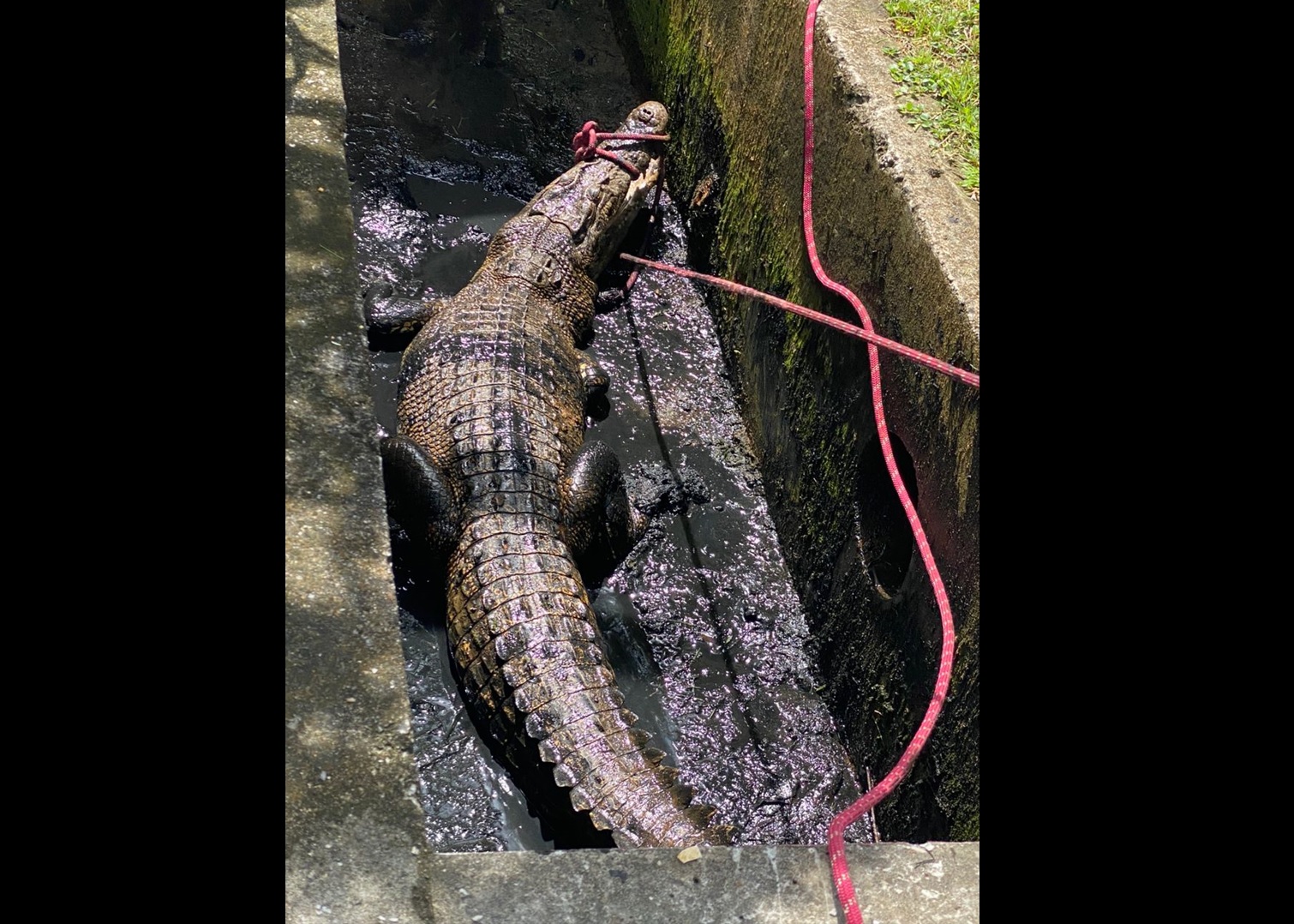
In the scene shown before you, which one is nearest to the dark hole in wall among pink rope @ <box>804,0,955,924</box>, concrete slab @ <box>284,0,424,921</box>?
pink rope @ <box>804,0,955,924</box>

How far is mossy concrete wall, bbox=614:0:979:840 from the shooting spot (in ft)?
10.8

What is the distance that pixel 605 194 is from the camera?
548 cm

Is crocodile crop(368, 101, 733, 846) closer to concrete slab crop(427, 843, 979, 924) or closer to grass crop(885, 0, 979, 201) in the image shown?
concrete slab crop(427, 843, 979, 924)

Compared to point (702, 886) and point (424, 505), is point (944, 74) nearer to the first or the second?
point (424, 505)

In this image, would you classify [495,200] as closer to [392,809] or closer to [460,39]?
[460,39]

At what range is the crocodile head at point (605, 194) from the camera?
5.34m

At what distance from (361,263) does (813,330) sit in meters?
2.02

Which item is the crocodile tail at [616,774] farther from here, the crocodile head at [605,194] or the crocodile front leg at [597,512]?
the crocodile head at [605,194]

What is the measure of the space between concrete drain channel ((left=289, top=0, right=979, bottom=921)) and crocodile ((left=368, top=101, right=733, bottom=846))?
139mm

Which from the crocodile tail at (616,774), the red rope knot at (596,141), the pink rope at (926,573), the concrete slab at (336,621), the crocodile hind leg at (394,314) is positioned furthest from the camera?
the red rope knot at (596,141)

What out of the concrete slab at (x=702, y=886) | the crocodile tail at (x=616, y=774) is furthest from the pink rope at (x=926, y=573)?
the crocodile tail at (x=616, y=774)

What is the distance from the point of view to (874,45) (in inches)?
166

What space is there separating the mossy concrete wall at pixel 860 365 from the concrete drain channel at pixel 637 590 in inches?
1.3

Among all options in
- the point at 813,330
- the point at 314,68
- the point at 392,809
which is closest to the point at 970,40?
the point at 813,330
